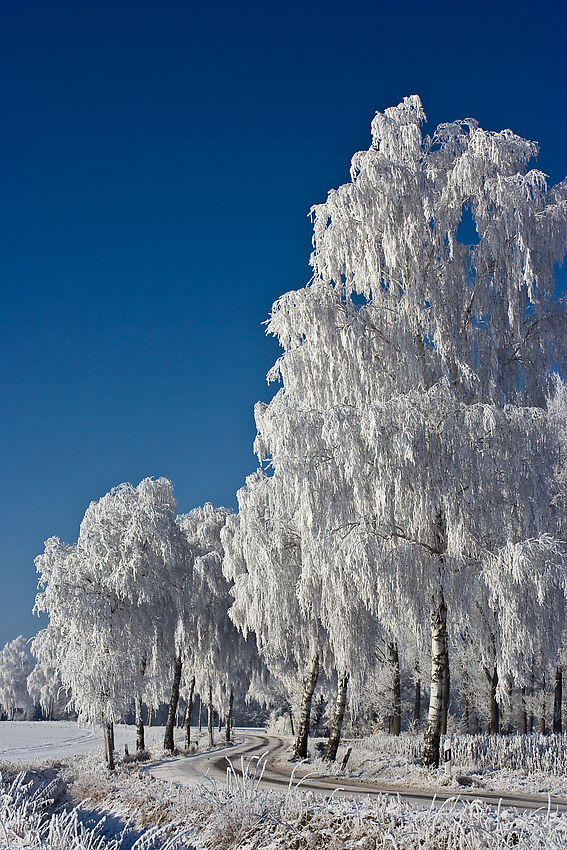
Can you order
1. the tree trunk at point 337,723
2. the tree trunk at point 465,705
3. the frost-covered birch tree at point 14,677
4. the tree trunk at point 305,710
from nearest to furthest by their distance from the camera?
the tree trunk at point 337,723
the tree trunk at point 305,710
the tree trunk at point 465,705
the frost-covered birch tree at point 14,677

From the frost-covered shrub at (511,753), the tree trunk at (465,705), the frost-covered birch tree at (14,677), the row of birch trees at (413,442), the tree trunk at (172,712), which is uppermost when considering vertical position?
Answer: the row of birch trees at (413,442)

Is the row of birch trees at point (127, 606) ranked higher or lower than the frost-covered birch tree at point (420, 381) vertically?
lower

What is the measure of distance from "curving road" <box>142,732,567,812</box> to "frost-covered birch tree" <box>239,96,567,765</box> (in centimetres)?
189

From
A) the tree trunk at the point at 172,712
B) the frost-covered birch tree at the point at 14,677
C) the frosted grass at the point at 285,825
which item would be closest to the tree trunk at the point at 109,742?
the tree trunk at the point at 172,712

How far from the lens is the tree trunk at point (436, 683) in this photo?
13039mm

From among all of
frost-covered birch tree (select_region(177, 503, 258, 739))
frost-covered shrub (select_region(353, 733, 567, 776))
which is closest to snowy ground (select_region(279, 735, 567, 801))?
frost-covered shrub (select_region(353, 733, 567, 776))

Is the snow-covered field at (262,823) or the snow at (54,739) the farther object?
the snow at (54,739)

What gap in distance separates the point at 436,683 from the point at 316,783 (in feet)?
12.8

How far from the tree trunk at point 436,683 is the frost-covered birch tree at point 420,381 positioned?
0.10 feet

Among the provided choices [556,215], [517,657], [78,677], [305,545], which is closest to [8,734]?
[78,677]

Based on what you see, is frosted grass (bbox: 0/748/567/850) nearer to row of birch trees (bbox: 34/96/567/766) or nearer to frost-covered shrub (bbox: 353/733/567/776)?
row of birch trees (bbox: 34/96/567/766)

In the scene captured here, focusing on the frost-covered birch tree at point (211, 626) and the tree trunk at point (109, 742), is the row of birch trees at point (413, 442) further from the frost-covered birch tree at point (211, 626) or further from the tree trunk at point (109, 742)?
the frost-covered birch tree at point (211, 626)

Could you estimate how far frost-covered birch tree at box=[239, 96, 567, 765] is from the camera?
12219 mm

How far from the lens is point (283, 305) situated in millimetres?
14492
